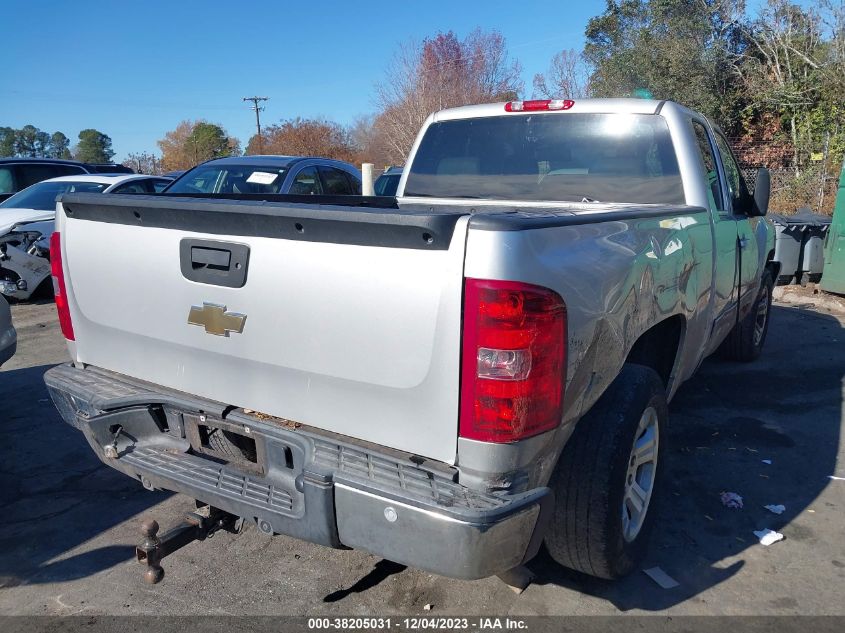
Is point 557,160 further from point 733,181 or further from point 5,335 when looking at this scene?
point 5,335

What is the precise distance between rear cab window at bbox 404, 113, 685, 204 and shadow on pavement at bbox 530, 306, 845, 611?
5.41 ft

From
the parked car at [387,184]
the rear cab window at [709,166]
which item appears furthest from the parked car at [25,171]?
the rear cab window at [709,166]

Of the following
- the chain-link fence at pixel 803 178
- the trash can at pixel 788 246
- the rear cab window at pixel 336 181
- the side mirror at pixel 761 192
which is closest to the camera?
the side mirror at pixel 761 192

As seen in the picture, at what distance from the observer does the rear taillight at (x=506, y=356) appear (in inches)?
79.5

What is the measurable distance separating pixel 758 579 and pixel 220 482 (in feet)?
7.77

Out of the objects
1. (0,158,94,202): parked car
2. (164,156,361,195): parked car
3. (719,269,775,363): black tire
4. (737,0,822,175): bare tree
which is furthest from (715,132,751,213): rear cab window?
(737,0,822,175): bare tree

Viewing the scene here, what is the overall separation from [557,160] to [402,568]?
2506 millimetres

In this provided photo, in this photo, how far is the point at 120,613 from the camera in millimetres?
2811

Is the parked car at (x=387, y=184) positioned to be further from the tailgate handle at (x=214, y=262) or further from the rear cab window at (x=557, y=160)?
the tailgate handle at (x=214, y=262)

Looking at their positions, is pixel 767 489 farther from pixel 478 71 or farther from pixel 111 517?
pixel 478 71

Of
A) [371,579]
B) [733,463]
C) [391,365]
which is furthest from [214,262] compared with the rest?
[733,463]

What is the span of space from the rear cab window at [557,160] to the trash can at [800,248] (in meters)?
6.78

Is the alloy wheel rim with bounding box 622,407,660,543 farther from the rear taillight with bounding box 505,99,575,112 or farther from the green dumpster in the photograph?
the green dumpster

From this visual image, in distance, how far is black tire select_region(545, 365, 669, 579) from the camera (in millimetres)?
2506
